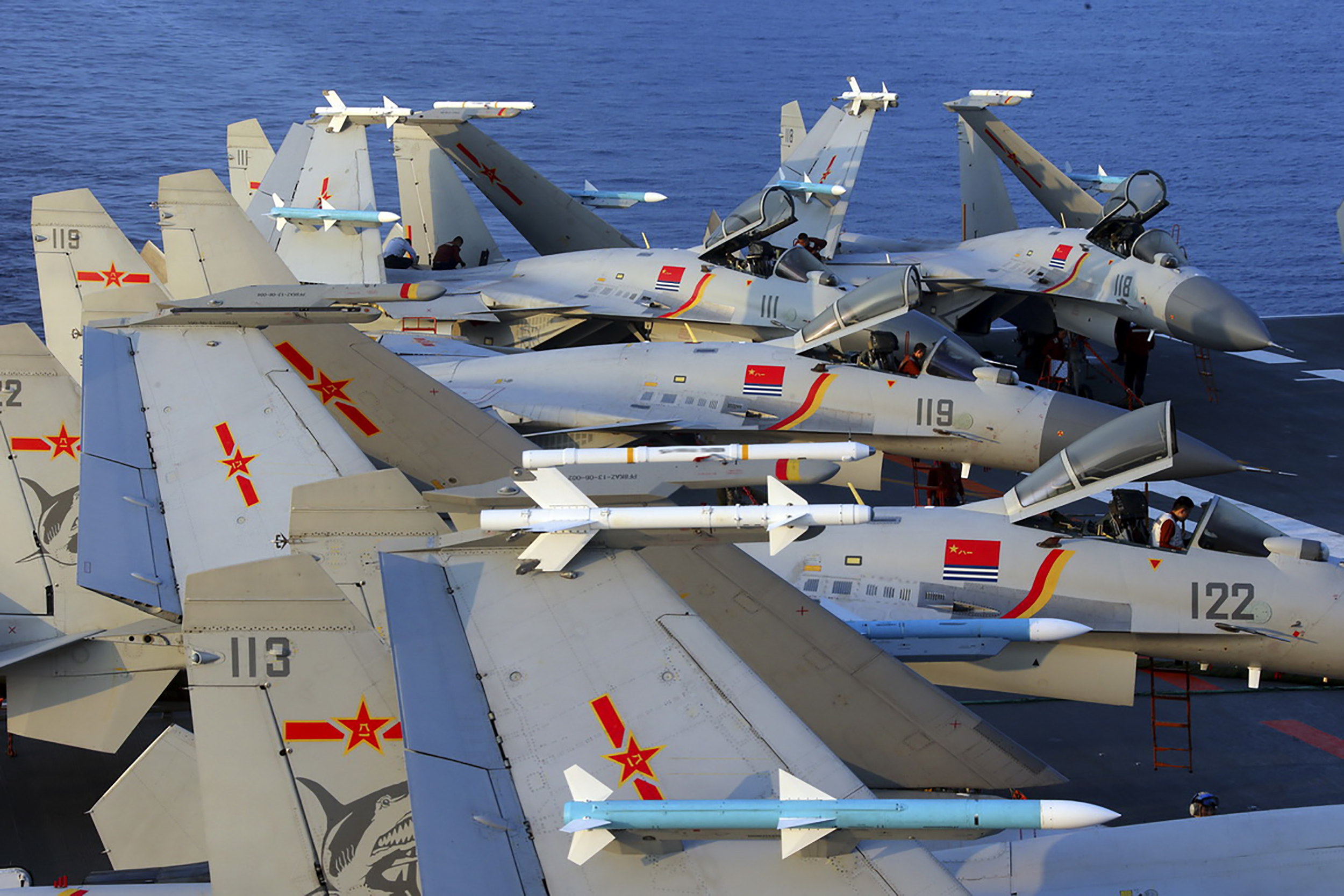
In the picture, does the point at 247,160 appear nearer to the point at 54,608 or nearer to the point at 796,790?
the point at 54,608

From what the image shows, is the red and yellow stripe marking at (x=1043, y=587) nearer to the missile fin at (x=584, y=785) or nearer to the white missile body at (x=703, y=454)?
the white missile body at (x=703, y=454)

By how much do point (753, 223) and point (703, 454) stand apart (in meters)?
15.5

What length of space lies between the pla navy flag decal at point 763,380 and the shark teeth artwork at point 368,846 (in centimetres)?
1214

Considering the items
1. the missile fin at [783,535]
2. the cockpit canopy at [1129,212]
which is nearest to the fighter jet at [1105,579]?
Answer: the missile fin at [783,535]

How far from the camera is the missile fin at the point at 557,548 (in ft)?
32.1

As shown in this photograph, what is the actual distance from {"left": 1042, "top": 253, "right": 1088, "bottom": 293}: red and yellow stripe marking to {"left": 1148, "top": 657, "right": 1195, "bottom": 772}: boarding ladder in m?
11.8

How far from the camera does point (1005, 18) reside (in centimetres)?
11694

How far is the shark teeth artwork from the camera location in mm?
9305

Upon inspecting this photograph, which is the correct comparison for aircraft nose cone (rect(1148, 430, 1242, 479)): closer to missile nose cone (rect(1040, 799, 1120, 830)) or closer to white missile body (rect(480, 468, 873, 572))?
white missile body (rect(480, 468, 873, 572))

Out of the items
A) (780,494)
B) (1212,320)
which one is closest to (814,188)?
(1212,320)

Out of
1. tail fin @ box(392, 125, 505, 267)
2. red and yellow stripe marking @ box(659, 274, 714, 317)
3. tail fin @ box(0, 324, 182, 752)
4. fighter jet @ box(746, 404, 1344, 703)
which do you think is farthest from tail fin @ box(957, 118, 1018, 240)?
tail fin @ box(0, 324, 182, 752)

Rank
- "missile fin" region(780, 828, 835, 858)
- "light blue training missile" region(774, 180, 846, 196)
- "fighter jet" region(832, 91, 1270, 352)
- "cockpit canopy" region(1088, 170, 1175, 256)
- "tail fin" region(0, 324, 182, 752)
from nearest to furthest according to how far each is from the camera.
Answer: "missile fin" region(780, 828, 835, 858)
"tail fin" region(0, 324, 182, 752)
"fighter jet" region(832, 91, 1270, 352)
"cockpit canopy" region(1088, 170, 1175, 256)
"light blue training missile" region(774, 180, 846, 196)

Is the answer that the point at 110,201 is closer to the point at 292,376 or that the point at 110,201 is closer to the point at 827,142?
the point at 827,142

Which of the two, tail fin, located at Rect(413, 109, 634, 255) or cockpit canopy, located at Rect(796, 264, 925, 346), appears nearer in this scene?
cockpit canopy, located at Rect(796, 264, 925, 346)
